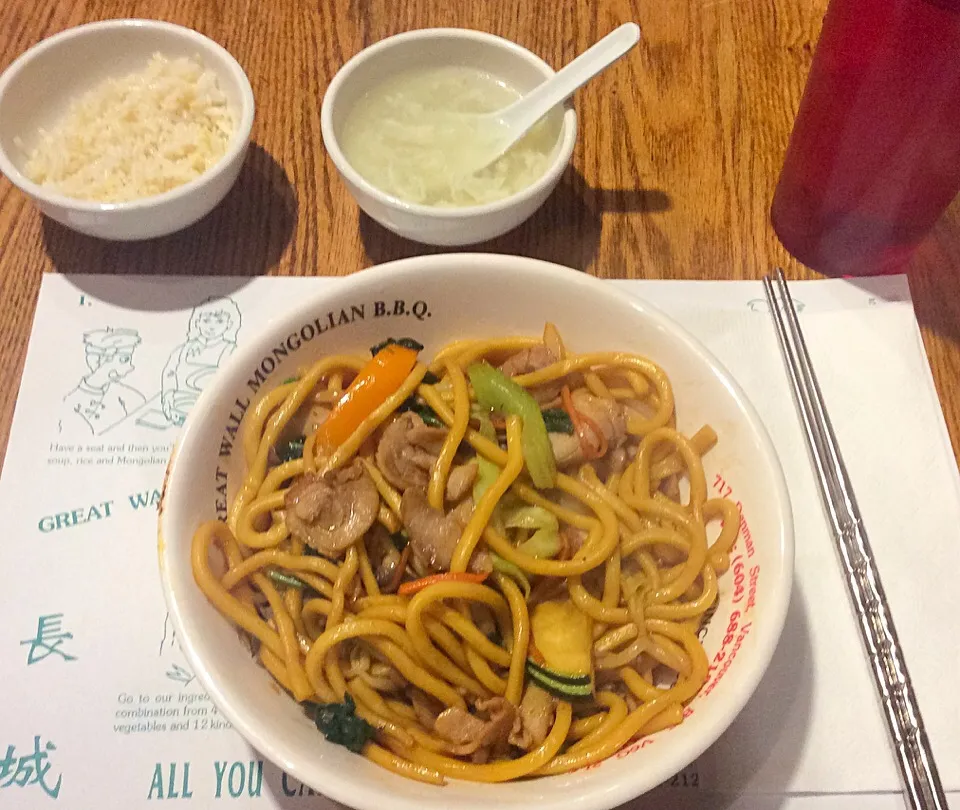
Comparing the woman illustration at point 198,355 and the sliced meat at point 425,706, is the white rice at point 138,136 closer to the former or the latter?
the woman illustration at point 198,355

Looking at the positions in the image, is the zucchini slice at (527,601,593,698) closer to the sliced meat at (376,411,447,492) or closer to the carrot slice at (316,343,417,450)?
the sliced meat at (376,411,447,492)

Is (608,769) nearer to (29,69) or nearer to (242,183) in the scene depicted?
(242,183)

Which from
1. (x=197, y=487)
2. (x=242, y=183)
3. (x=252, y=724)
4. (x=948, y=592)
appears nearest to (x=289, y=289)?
(x=242, y=183)

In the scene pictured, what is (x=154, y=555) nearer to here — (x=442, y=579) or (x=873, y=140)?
(x=442, y=579)

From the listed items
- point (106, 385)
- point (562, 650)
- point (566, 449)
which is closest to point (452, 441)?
point (566, 449)

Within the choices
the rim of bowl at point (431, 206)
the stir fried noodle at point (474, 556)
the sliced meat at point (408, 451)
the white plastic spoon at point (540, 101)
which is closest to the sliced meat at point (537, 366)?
the stir fried noodle at point (474, 556)

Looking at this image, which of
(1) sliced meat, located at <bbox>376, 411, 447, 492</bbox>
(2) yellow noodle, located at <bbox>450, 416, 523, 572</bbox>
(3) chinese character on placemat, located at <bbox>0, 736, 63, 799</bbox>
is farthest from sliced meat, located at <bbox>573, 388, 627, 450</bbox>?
(3) chinese character on placemat, located at <bbox>0, 736, 63, 799</bbox>
